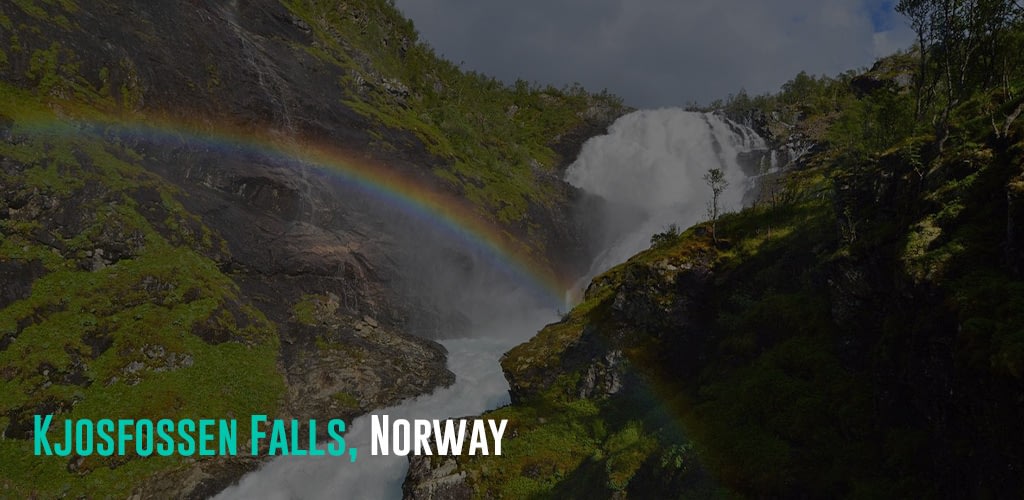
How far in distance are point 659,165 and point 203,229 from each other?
218ft

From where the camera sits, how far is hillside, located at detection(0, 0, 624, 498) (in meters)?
24.4

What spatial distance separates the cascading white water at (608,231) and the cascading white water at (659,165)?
0.16 metres

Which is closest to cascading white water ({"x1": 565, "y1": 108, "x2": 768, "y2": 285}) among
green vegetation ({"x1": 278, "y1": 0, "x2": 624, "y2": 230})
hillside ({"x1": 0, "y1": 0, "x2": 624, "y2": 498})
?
green vegetation ({"x1": 278, "y1": 0, "x2": 624, "y2": 230})

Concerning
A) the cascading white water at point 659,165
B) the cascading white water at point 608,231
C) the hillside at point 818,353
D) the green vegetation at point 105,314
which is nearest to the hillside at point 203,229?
the green vegetation at point 105,314

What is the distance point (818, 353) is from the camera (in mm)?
14195

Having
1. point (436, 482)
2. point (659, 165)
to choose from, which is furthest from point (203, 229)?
point (659, 165)

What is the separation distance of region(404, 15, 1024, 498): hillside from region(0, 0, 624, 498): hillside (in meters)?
14.5

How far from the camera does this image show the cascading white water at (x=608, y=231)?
976 inches

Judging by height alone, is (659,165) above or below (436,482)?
above

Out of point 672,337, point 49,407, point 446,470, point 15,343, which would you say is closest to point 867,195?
point 672,337

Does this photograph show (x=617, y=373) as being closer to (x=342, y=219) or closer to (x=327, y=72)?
(x=342, y=219)

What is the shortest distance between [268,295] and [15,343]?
520 inches

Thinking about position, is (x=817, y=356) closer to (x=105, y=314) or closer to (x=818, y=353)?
(x=818, y=353)

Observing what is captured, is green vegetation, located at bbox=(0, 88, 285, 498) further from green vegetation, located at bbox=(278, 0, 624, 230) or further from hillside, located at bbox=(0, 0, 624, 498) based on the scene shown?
green vegetation, located at bbox=(278, 0, 624, 230)
